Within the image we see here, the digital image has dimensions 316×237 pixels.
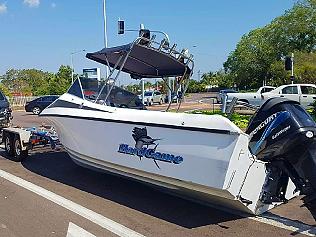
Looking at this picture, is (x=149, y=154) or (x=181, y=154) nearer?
(x=181, y=154)

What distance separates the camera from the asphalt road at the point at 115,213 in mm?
5020

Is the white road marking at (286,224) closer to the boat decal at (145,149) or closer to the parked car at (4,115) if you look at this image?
the boat decal at (145,149)

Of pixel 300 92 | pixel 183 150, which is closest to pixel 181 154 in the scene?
pixel 183 150

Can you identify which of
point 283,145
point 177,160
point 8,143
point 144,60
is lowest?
point 8,143

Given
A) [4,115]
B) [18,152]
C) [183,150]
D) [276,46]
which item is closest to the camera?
[183,150]

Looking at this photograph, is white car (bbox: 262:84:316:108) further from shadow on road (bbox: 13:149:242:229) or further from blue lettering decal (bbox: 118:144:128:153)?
blue lettering decal (bbox: 118:144:128:153)

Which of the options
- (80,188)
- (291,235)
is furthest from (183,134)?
(80,188)

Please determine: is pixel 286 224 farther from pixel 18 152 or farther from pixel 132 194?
pixel 18 152

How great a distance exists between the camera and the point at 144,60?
334 inches

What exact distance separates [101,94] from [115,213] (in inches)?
107

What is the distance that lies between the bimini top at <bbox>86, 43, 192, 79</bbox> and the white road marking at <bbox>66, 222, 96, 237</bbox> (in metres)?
3.26

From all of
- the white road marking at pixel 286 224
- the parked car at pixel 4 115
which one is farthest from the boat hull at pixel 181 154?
the parked car at pixel 4 115

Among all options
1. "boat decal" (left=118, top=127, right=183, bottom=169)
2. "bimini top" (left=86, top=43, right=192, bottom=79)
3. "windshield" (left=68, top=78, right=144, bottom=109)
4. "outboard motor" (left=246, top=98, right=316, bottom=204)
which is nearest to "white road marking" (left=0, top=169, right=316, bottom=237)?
"outboard motor" (left=246, top=98, right=316, bottom=204)

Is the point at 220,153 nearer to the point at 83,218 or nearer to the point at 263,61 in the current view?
the point at 83,218
